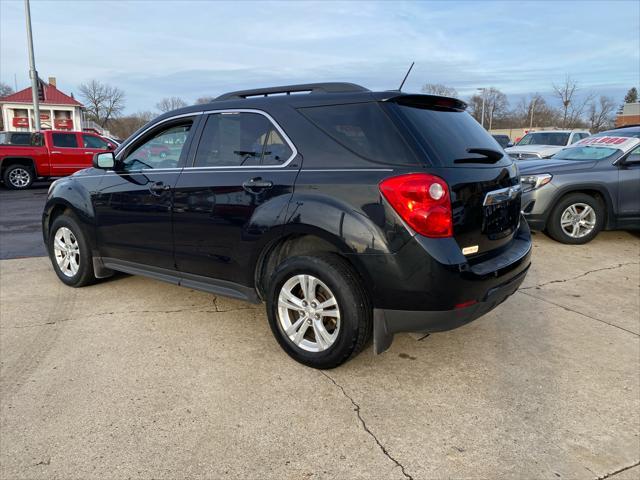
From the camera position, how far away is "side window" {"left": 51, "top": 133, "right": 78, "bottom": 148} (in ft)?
50.2

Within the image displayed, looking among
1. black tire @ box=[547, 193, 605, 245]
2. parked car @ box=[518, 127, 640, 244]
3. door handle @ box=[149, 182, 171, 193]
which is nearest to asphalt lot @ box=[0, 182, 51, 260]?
door handle @ box=[149, 182, 171, 193]

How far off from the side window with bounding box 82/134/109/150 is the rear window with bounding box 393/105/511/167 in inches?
600

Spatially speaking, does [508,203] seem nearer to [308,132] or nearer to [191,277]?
[308,132]

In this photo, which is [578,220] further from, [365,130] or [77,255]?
[77,255]

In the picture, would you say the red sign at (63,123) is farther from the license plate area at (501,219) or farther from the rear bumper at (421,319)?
the rear bumper at (421,319)

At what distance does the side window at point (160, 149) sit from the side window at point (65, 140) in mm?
12984

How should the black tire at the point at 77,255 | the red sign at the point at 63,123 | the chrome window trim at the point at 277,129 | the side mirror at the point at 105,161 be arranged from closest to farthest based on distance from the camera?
the chrome window trim at the point at 277,129, the side mirror at the point at 105,161, the black tire at the point at 77,255, the red sign at the point at 63,123

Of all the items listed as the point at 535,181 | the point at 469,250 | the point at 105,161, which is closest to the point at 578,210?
the point at 535,181

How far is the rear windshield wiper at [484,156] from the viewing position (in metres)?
3.04

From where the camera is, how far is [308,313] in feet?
10.3

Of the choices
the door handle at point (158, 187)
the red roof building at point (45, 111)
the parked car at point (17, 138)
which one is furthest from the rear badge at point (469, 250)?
the red roof building at point (45, 111)

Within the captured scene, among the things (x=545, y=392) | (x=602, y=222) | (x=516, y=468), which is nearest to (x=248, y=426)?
(x=516, y=468)

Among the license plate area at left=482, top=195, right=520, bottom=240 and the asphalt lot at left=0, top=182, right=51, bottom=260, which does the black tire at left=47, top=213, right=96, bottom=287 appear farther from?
the license plate area at left=482, top=195, right=520, bottom=240

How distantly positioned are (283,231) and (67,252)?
9.61ft
